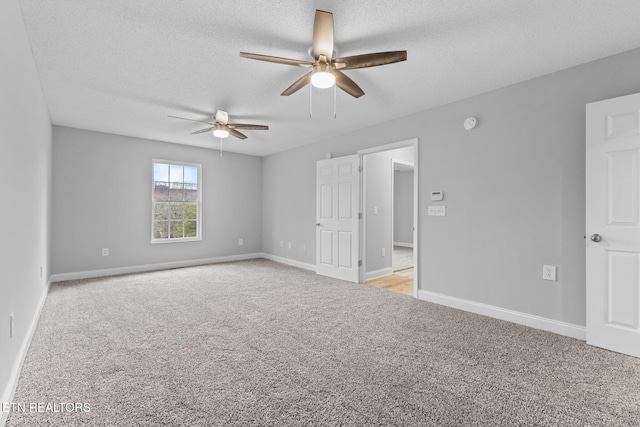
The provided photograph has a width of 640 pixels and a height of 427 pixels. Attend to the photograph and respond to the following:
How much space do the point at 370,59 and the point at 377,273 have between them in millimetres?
3777

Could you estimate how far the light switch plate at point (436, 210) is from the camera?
3774mm

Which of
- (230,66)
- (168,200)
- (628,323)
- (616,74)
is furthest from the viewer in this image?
(168,200)

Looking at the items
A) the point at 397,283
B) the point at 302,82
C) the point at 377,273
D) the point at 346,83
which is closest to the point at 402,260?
the point at 377,273

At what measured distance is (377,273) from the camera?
5.23 m

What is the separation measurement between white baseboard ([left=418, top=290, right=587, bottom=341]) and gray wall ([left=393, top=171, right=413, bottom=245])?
575cm

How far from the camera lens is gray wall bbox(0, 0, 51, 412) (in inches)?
67.6

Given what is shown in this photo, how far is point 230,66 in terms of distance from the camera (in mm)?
2832

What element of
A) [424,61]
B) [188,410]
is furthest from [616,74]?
[188,410]

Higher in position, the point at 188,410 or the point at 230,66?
the point at 230,66

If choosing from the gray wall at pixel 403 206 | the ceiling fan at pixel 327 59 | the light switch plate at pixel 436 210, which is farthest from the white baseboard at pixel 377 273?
the gray wall at pixel 403 206

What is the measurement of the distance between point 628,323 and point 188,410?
331 centimetres

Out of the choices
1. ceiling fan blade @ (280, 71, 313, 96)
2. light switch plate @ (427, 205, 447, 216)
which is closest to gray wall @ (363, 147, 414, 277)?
light switch plate @ (427, 205, 447, 216)

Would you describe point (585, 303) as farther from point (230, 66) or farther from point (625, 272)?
point (230, 66)

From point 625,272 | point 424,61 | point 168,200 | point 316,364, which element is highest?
point 424,61
